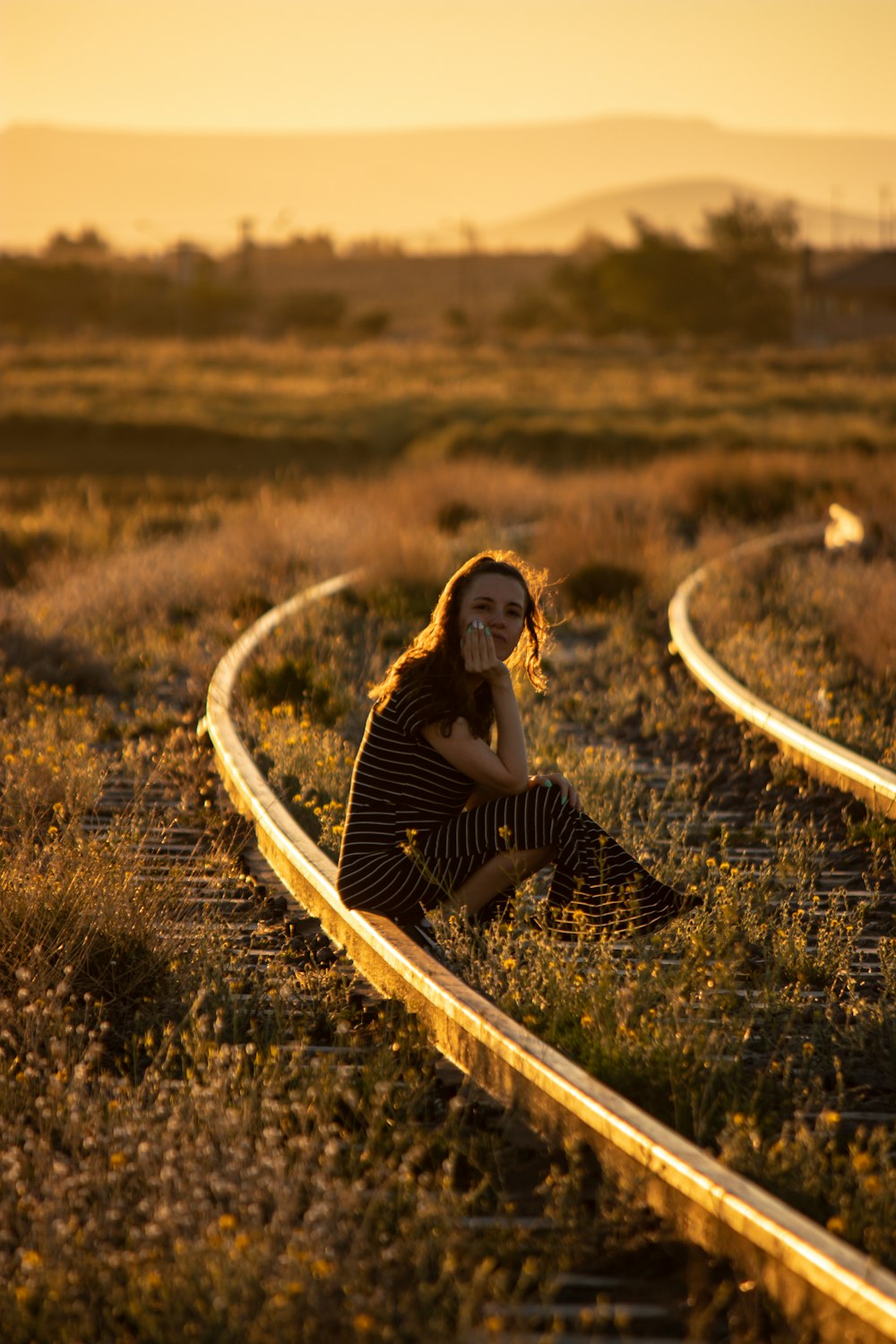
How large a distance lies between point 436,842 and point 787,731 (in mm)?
3125

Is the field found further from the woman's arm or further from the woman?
the woman's arm

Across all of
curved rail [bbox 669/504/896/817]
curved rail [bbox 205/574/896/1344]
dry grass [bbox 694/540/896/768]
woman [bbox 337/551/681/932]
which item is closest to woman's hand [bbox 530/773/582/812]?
woman [bbox 337/551/681/932]

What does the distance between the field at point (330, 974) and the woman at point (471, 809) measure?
0.20 metres

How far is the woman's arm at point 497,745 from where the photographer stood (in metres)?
5.14

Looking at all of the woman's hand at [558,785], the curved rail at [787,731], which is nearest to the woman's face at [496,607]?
the woman's hand at [558,785]

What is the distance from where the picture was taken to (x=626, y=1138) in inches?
141

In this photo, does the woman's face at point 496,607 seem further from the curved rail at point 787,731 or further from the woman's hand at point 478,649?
the curved rail at point 787,731

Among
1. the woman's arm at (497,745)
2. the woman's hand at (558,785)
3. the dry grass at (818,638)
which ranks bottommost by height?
the dry grass at (818,638)

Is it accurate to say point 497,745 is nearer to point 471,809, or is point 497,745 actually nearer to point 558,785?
point 558,785

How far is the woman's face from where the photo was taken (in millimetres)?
5156

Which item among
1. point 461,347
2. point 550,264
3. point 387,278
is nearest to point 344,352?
point 461,347

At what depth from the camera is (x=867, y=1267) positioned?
2.97 m

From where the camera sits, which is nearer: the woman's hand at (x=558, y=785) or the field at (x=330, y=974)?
the field at (x=330, y=974)

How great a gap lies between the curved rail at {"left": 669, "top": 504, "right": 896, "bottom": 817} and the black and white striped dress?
1.93m
